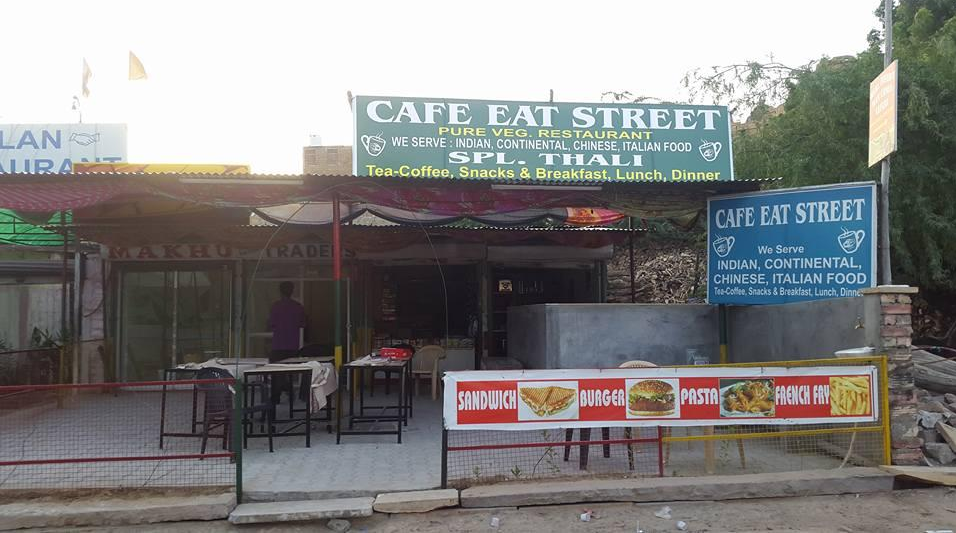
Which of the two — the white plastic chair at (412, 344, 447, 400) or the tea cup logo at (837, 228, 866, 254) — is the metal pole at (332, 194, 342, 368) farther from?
the tea cup logo at (837, 228, 866, 254)

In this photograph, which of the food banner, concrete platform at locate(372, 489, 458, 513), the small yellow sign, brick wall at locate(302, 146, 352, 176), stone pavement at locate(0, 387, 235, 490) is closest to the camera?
concrete platform at locate(372, 489, 458, 513)

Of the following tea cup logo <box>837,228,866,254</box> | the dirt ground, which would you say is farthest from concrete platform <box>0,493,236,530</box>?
tea cup logo <box>837,228,866,254</box>

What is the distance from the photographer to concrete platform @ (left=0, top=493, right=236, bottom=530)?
536 cm

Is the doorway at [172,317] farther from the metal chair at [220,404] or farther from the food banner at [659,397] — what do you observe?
the food banner at [659,397]

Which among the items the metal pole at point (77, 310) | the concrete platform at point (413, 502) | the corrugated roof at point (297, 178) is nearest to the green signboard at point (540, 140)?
the corrugated roof at point (297, 178)

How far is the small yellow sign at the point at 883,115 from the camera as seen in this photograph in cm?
717

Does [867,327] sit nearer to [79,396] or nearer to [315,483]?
[315,483]

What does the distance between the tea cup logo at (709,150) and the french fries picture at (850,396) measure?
19.1 feet

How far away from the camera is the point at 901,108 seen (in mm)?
10875

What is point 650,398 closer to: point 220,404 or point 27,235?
point 220,404

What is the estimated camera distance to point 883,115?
7531 mm

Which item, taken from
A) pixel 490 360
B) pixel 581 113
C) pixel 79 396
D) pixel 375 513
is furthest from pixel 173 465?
pixel 581 113

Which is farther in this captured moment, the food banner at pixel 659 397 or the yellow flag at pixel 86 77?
the yellow flag at pixel 86 77

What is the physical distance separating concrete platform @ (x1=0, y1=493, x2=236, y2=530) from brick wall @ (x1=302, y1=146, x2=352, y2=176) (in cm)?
1812
